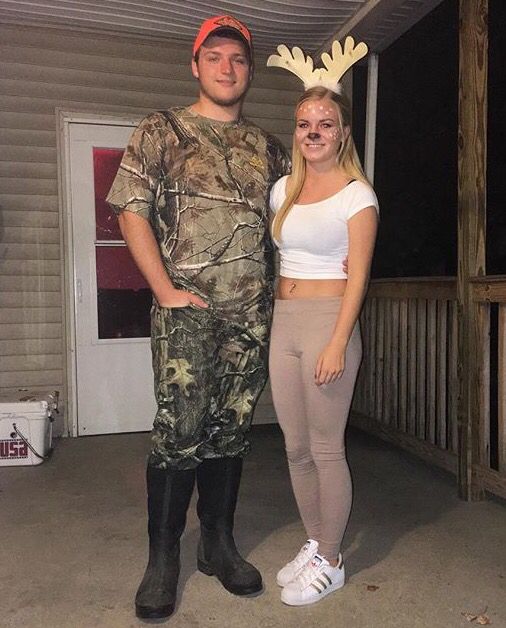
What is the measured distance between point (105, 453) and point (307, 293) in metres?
2.19

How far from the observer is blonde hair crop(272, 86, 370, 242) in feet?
5.63

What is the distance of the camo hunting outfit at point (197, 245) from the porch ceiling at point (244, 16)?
6.28 feet

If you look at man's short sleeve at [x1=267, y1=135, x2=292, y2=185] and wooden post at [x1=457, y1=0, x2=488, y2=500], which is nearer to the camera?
man's short sleeve at [x1=267, y1=135, x2=292, y2=185]

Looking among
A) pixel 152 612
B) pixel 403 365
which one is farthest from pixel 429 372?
pixel 152 612

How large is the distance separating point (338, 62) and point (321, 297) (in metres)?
0.68

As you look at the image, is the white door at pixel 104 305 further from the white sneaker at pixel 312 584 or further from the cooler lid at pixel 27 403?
the white sneaker at pixel 312 584

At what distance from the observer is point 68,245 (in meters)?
3.77

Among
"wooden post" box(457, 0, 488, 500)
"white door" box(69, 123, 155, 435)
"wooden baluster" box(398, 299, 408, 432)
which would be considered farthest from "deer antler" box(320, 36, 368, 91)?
"white door" box(69, 123, 155, 435)

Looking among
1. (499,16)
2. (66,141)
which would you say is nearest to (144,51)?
(66,141)

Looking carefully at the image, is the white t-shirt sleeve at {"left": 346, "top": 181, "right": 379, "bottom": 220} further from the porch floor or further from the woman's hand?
the porch floor

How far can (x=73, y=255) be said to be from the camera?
12.4 feet

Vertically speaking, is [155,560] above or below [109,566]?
above

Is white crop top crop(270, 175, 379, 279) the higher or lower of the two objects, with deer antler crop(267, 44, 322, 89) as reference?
lower

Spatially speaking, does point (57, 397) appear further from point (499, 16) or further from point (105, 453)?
point (499, 16)
